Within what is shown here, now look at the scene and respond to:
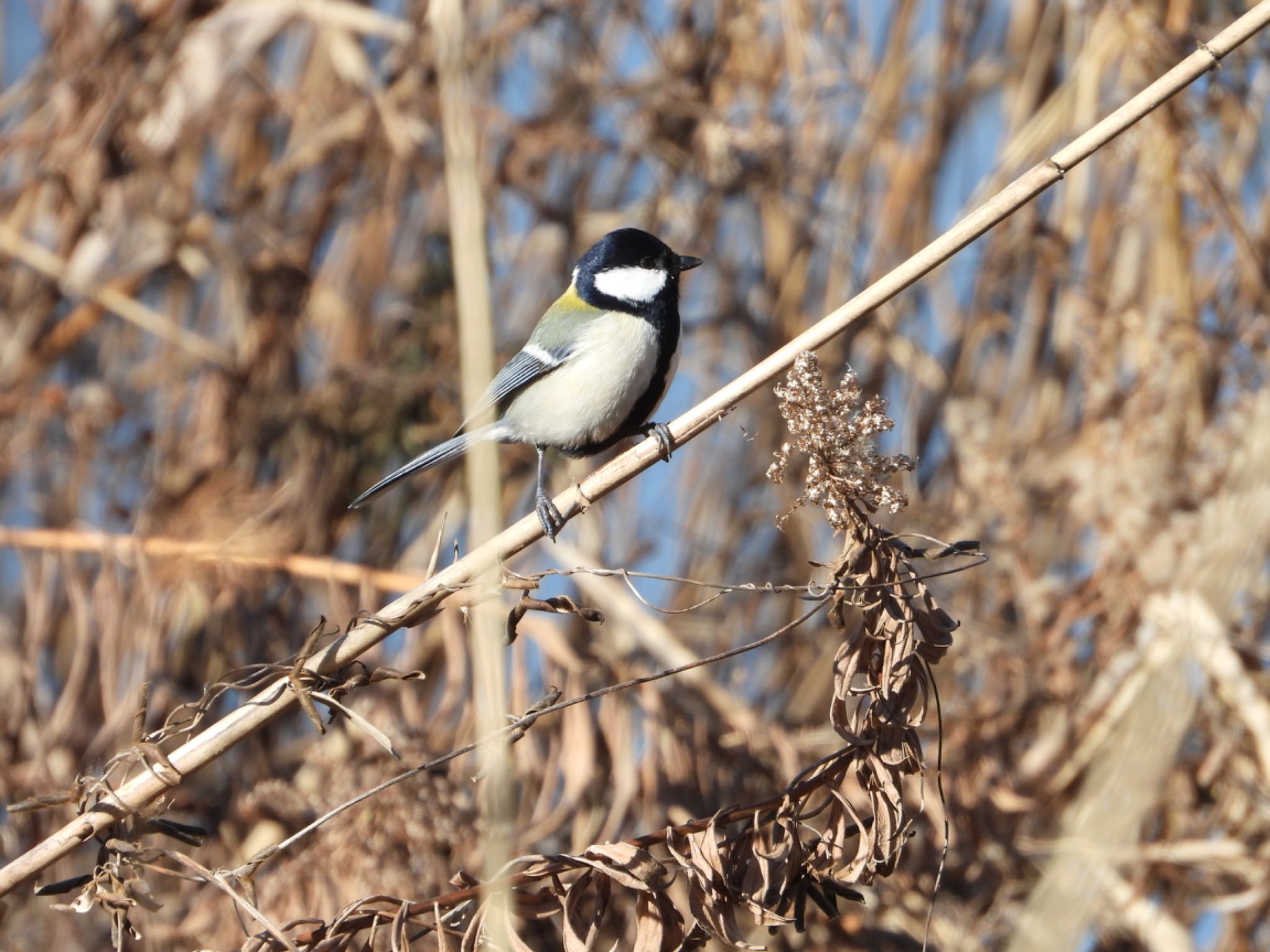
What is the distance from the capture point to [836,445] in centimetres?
135

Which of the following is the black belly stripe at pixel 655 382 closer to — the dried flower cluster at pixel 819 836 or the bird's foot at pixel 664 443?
the bird's foot at pixel 664 443

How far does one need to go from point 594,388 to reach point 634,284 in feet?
1.08

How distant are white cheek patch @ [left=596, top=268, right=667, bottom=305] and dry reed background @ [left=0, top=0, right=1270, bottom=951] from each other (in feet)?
1.35

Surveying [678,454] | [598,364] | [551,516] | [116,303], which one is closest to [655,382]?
[598,364]

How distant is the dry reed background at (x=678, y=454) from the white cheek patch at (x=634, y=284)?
411mm

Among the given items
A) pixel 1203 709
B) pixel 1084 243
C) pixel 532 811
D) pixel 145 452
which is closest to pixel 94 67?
pixel 145 452

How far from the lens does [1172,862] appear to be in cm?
273

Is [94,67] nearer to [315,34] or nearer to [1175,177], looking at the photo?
[315,34]

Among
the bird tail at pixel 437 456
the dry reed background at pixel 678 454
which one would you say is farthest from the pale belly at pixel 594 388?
the dry reed background at pixel 678 454

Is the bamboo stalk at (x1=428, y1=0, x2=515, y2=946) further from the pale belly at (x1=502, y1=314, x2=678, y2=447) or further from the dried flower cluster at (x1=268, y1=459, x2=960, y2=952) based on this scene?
the pale belly at (x1=502, y1=314, x2=678, y2=447)

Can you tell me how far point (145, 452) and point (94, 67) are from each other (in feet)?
3.80

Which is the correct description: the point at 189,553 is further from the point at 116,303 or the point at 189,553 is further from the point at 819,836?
the point at 819,836

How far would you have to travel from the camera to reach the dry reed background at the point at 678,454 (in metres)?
2.65

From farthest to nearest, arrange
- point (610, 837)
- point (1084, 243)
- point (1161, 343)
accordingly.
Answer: point (1084, 243) → point (1161, 343) → point (610, 837)
